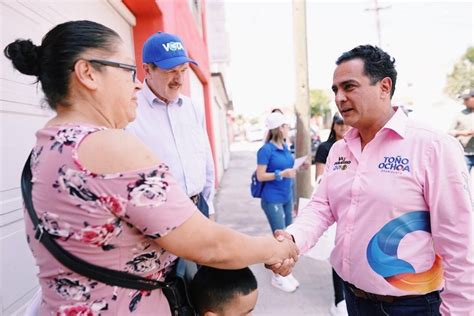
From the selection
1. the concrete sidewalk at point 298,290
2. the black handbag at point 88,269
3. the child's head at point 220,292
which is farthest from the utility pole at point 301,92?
the black handbag at point 88,269

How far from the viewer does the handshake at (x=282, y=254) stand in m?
1.20

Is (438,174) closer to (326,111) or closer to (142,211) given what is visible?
(142,211)

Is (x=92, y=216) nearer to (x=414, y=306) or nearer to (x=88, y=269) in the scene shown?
(x=88, y=269)

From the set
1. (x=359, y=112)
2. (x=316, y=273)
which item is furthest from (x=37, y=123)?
(x=316, y=273)

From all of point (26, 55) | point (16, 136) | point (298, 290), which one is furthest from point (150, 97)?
point (298, 290)

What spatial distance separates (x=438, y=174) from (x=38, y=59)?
151 centimetres

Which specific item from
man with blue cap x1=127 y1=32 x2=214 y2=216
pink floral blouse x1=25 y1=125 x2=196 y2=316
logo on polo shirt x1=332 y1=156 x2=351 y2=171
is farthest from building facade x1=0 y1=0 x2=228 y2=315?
logo on polo shirt x1=332 y1=156 x2=351 y2=171

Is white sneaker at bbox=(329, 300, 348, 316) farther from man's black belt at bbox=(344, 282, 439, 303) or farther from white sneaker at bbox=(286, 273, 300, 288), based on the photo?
man's black belt at bbox=(344, 282, 439, 303)

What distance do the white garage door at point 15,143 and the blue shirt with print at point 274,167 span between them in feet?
→ 7.65

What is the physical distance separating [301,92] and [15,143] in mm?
3933

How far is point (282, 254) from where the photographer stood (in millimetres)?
1292

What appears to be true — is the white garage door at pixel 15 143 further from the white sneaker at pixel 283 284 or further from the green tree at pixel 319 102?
the green tree at pixel 319 102

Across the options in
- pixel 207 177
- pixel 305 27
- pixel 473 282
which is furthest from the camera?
pixel 305 27

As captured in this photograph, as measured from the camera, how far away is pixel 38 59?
0.98 metres
